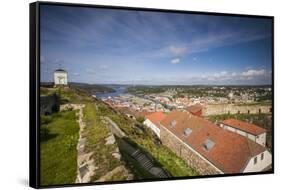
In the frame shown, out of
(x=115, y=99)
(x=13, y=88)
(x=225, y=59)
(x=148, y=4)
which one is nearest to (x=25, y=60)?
(x=13, y=88)

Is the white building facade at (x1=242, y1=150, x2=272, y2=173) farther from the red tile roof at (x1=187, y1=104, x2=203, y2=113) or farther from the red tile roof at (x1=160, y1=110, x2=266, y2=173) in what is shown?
the red tile roof at (x1=187, y1=104, x2=203, y2=113)

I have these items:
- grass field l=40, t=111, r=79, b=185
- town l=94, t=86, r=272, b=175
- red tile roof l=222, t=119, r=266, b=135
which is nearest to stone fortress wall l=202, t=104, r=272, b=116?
town l=94, t=86, r=272, b=175

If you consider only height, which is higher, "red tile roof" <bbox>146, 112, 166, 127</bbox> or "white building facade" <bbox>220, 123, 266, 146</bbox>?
"red tile roof" <bbox>146, 112, 166, 127</bbox>

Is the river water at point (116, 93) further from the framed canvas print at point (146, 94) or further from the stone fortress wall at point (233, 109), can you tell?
the stone fortress wall at point (233, 109)

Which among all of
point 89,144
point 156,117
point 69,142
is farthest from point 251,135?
point 69,142

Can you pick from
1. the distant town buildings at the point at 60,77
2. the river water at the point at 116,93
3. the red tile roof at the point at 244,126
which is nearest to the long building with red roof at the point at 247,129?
the red tile roof at the point at 244,126

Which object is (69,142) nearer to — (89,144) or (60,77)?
(89,144)
